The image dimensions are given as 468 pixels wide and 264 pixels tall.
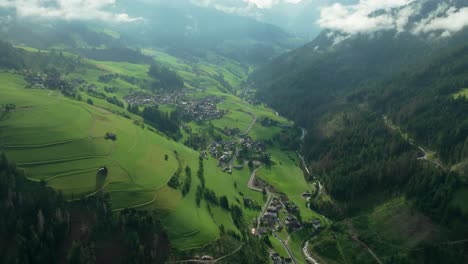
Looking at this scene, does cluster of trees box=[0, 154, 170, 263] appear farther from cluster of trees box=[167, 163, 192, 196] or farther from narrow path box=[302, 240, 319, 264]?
narrow path box=[302, 240, 319, 264]

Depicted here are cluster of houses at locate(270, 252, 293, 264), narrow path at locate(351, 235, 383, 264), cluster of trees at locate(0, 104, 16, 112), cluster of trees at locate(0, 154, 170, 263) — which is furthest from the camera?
cluster of trees at locate(0, 104, 16, 112)

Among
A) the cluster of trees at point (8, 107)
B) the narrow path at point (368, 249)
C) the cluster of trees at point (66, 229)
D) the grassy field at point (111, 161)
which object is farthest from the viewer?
the cluster of trees at point (8, 107)

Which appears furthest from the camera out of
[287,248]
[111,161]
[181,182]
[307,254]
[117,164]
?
[181,182]

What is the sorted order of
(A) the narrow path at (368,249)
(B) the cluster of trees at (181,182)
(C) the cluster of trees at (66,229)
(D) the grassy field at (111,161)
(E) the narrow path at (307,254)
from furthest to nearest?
(B) the cluster of trees at (181,182) → (E) the narrow path at (307,254) → (D) the grassy field at (111,161) → (A) the narrow path at (368,249) → (C) the cluster of trees at (66,229)

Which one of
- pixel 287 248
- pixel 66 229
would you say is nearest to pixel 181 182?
pixel 66 229

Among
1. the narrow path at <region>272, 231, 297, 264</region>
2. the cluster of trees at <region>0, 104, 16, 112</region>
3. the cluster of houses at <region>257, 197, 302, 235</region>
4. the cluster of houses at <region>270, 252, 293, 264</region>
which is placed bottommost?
the narrow path at <region>272, 231, 297, 264</region>

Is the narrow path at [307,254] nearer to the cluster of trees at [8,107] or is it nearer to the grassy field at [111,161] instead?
the grassy field at [111,161]

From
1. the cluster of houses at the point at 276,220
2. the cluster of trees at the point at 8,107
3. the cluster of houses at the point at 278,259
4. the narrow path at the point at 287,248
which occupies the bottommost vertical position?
the narrow path at the point at 287,248

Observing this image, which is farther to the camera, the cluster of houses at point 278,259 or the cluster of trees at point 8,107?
the cluster of trees at point 8,107

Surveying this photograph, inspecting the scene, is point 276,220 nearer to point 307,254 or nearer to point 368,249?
point 307,254

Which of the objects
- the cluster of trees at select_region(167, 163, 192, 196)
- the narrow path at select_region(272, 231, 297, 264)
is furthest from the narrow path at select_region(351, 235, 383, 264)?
the cluster of trees at select_region(167, 163, 192, 196)

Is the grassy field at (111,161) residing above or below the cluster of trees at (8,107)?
below

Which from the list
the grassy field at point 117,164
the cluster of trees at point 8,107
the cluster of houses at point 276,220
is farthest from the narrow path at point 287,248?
the cluster of trees at point 8,107
